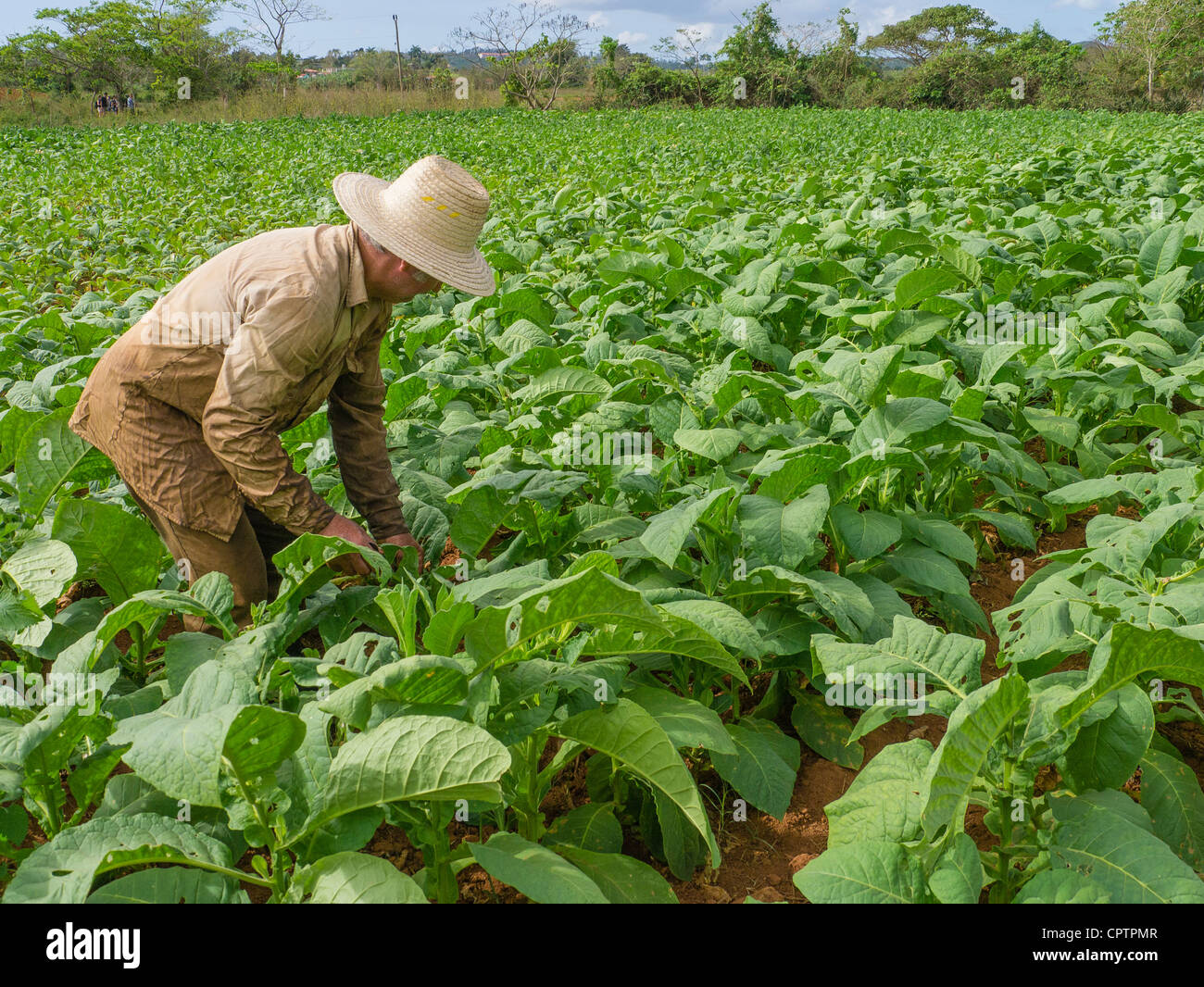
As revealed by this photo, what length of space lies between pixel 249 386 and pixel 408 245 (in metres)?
0.54

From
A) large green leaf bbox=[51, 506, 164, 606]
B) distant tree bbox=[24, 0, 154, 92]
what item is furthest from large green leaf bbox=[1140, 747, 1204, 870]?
distant tree bbox=[24, 0, 154, 92]

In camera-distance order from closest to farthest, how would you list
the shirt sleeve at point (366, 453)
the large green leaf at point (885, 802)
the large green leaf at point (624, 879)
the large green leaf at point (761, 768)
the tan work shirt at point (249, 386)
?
the large green leaf at point (885, 802), the large green leaf at point (624, 879), the large green leaf at point (761, 768), the tan work shirt at point (249, 386), the shirt sleeve at point (366, 453)

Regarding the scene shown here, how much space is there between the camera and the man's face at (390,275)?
8.13 ft

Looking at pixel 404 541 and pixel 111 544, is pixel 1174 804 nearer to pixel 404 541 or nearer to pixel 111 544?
pixel 404 541

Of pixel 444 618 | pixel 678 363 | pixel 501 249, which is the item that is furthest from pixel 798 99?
pixel 444 618

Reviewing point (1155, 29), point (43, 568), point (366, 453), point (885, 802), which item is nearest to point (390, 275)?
point (366, 453)

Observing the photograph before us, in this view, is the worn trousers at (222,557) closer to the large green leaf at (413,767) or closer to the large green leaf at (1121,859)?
the large green leaf at (413,767)

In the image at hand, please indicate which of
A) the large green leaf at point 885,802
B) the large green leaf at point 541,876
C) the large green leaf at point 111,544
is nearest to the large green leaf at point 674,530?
the large green leaf at point 885,802

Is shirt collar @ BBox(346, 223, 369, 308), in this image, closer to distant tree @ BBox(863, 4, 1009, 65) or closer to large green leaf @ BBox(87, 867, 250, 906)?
large green leaf @ BBox(87, 867, 250, 906)

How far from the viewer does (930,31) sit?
2223 inches

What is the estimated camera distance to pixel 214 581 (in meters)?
2.20

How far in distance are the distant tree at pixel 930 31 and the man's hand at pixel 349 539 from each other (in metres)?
60.9

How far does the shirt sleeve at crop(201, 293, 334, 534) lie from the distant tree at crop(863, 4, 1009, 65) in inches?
2395
